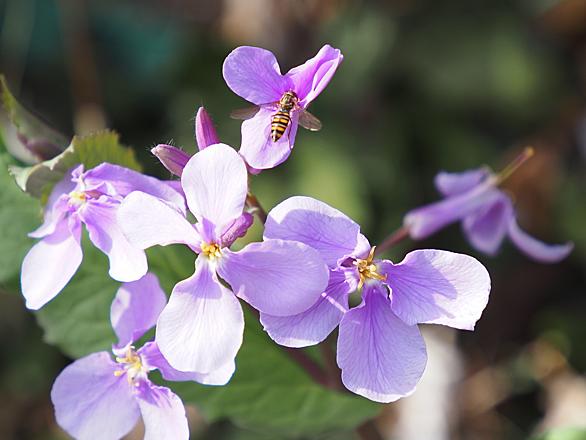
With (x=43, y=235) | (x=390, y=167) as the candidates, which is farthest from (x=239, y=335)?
(x=390, y=167)

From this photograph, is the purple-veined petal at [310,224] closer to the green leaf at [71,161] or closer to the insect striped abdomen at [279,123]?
the insect striped abdomen at [279,123]

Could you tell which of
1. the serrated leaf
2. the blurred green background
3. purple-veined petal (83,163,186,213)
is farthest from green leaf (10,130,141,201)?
the blurred green background

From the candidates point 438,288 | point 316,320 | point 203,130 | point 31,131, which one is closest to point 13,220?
point 31,131

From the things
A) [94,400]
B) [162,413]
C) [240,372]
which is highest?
[162,413]

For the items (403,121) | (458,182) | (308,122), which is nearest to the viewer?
(308,122)

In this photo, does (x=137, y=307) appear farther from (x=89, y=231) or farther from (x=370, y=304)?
(x=370, y=304)
